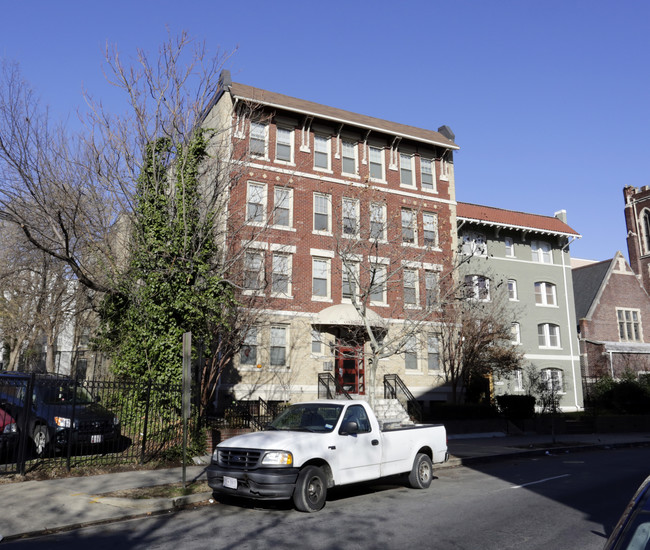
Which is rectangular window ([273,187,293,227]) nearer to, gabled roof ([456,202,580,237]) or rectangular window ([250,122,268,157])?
rectangular window ([250,122,268,157])

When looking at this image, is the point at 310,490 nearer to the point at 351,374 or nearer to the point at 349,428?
the point at 349,428

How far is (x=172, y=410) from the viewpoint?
1398 cm

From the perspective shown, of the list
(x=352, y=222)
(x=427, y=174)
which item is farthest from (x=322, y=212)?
(x=427, y=174)

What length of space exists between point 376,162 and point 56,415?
1983cm

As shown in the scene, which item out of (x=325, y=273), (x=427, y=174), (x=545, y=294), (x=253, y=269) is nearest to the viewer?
(x=253, y=269)

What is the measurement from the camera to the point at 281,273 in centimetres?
2325

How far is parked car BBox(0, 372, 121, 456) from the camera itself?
11.9 meters

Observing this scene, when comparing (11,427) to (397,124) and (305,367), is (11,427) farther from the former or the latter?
(397,124)

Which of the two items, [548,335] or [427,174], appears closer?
[427,174]

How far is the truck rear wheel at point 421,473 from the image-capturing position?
11016mm

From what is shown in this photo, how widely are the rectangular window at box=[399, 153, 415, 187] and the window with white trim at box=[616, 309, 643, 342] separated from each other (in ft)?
72.5

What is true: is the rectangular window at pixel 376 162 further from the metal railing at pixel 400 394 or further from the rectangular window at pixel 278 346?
the metal railing at pixel 400 394

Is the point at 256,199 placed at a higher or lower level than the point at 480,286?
higher

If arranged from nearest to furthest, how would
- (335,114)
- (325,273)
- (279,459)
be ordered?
(279,459), (325,273), (335,114)
